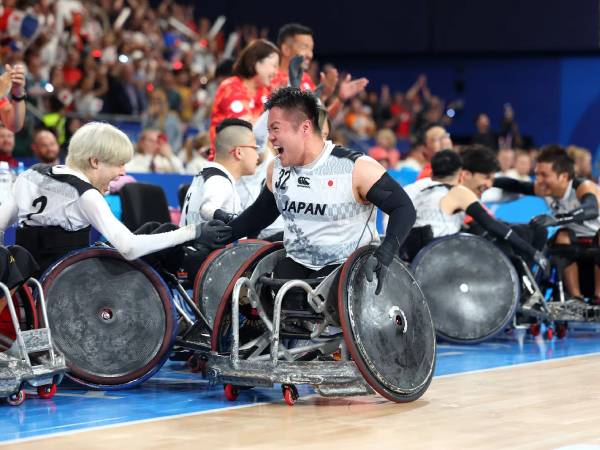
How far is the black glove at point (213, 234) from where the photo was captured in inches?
236

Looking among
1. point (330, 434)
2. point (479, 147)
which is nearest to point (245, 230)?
point (330, 434)

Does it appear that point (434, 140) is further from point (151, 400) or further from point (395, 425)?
point (395, 425)

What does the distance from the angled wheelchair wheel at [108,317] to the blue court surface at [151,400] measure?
0.45 feet

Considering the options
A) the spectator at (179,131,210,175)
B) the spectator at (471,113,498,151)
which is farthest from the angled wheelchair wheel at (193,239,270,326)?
the spectator at (471,113,498,151)

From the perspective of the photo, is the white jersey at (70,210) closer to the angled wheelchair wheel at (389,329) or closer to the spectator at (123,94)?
the angled wheelchair wheel at (389,329)

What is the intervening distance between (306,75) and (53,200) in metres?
3.43

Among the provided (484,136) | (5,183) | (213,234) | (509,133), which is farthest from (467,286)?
(509,133)

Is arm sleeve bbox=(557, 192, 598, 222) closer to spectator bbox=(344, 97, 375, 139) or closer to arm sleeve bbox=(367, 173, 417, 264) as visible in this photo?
arm sleeve bbox=(367, 173, 417, 264)

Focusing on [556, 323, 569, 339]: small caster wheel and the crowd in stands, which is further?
the crowd in stands

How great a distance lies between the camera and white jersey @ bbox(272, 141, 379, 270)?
5844mm

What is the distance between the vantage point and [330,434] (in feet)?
15.8

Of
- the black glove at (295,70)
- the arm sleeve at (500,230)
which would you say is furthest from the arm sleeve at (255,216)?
the arm sleeve at (500,230)

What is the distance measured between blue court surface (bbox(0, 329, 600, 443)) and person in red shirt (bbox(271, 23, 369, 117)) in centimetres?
205

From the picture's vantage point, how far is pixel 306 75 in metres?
9.09
